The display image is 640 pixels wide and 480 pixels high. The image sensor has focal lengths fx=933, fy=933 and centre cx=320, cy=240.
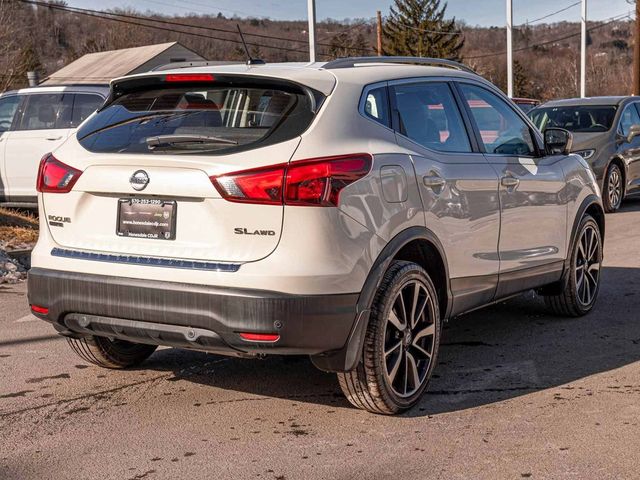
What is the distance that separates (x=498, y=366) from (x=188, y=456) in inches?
89.2

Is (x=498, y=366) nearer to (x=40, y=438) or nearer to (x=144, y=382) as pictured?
(x=144, y=382)

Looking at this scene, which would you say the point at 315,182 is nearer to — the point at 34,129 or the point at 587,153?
the point at 34,129

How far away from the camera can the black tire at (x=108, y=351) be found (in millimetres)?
5375

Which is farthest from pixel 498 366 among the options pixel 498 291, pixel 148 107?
pixel 148 107

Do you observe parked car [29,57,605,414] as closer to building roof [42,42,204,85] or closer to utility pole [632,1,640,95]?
utility pole [632,1,640,95]

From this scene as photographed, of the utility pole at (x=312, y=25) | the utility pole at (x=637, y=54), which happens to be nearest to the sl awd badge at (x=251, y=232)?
the utility pole at (x=312, y=25)

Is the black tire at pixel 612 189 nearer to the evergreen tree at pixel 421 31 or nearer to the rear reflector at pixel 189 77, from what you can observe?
the rear reflector at pixel 189 77

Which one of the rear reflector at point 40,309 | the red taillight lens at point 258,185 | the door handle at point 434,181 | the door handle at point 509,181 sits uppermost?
the red taillight lens at point 258,185

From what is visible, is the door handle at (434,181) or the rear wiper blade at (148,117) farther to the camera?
the door handle at (434,181)

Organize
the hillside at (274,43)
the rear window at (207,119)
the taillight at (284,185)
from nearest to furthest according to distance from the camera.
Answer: the taillight at (284,185) → the rear window at (207,119) → the hillside at (274,43)

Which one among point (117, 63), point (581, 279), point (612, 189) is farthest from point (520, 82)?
point (581, 279)

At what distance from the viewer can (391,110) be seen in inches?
195

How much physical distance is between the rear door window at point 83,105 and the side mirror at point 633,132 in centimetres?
830

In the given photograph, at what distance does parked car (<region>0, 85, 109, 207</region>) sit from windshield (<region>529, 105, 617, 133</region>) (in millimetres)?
7119
